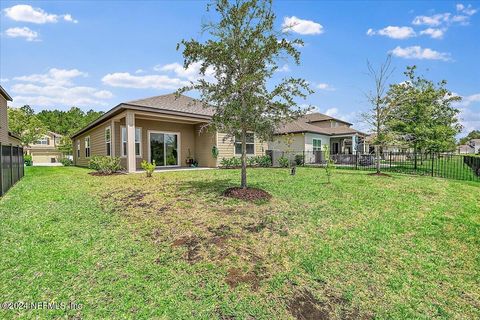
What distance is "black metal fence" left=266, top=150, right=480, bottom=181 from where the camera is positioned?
14969 mm

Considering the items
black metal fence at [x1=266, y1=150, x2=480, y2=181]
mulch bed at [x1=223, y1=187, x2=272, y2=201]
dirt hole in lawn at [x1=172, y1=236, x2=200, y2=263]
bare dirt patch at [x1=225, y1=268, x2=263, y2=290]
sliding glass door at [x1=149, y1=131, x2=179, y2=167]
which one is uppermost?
sliding glass door at [x1=149, y1=131, x2=179, y2=167]

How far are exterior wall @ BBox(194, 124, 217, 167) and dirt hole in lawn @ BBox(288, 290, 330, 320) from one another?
1268 cm

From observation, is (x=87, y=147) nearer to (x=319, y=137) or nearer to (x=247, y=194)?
(x=247, y=194)

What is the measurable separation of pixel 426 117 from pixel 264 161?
458 inches

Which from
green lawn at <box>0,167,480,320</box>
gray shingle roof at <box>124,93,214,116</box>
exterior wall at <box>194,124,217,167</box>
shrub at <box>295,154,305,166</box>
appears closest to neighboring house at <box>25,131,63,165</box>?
gray shingle roof at <box>124,93,214,116</box>

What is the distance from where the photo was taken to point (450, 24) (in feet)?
37.6

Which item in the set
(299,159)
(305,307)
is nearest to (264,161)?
(299,159)

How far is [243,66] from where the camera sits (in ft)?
22.7

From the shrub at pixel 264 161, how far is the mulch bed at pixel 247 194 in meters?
10.3

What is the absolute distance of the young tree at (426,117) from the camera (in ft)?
51.8

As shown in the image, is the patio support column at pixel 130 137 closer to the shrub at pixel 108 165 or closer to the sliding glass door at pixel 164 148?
the shrub at pixel 108 165

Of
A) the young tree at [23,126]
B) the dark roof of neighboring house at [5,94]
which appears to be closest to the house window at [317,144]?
the dark roof of neighboring house at [5,94]

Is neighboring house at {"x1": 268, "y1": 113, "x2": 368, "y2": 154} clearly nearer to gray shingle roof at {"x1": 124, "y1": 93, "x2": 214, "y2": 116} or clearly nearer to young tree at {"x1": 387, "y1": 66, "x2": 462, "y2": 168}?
young tree at {"x1": 387, "y1": 66, "x2": 462, "y2": 168}

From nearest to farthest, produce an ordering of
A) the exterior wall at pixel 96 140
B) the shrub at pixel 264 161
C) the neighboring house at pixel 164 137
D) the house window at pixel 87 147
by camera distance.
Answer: the neighboring house at pixel 164 137 → the exterior wall at pixel 96 140 → the shrub at pixel 264 161 → the house window at pixel 87 147
